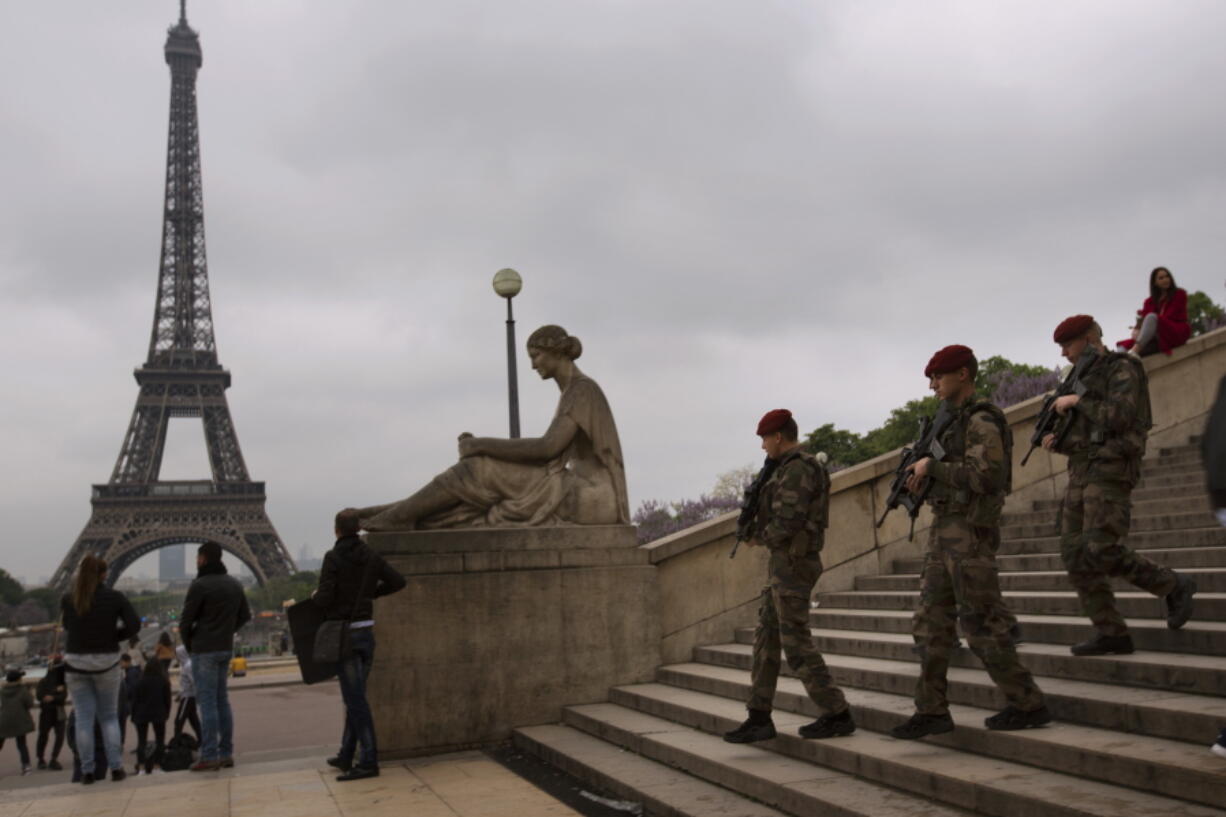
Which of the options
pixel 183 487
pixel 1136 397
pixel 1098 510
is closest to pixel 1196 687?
pixel 1098 510

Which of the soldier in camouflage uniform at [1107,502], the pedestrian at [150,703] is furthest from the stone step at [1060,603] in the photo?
the pedestrian at [150,703]

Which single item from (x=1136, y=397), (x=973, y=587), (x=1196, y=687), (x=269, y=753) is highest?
(x=1136, y=397)

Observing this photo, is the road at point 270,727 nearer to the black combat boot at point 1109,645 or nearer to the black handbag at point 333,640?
the black handbag at point 333,640

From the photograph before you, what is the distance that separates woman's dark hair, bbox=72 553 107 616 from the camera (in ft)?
26.5

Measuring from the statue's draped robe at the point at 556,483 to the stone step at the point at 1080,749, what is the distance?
10.2 feet

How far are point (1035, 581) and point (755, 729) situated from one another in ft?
8.56

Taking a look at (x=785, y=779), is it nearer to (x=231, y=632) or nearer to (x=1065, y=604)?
(x=1065, y=604)

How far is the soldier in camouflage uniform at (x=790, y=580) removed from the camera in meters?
5.82

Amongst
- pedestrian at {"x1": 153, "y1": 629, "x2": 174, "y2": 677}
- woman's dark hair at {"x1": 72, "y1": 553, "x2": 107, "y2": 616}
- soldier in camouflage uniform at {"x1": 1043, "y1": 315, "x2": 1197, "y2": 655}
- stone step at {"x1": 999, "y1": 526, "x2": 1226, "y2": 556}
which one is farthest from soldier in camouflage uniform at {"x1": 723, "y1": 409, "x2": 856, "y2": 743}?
pedestrian at {"x1": 153, "y1": 629, "x2": 174, "y2": 677}

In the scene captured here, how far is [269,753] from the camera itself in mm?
10422

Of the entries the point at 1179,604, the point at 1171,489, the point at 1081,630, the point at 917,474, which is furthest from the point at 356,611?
the point at 1171,489

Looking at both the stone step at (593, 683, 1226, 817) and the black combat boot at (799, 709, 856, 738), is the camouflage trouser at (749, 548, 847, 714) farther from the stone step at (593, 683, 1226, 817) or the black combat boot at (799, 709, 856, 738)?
the stone step at (593, 683, 1226, 817)

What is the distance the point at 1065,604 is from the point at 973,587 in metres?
2.04

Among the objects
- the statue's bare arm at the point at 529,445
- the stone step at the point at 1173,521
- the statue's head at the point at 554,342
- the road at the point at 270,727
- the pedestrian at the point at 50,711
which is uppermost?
the statue's head at the point at 554,342
